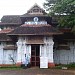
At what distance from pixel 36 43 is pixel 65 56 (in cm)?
475

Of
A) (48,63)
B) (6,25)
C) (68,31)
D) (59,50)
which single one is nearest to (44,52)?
(48,63)

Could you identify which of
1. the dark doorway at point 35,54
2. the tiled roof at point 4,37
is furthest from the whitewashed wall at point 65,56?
the tiled roof at point 4,37

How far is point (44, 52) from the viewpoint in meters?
25.4

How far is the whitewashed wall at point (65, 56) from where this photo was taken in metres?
28.2

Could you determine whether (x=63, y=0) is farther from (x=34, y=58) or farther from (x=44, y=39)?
(x=34, y=58)

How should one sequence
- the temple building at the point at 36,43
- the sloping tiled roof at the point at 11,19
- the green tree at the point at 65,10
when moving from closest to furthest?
the green tree at the point at 65,10 → the temple building at the point at 36,43 → the sloping tiled roof at the point at 11,19

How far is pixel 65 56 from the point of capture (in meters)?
28.4

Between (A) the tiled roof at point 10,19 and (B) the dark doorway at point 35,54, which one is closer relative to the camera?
(B) the dark doorway at point 35,54

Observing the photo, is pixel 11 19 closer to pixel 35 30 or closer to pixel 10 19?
pixel 10 19

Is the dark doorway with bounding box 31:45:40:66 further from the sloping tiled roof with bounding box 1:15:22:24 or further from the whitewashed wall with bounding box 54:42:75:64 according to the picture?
the sloping tiled roof with bounding box 1:15:22:24

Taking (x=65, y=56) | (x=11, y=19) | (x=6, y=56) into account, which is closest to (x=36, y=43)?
(x=65, y=56)

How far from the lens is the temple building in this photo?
2522cm

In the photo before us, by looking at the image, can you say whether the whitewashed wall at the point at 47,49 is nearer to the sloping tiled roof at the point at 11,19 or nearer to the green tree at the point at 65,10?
the green tree at the point at 65,10

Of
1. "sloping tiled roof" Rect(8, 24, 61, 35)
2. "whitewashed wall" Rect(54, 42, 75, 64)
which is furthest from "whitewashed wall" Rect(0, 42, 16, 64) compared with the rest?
"whitewashed wall" Rect(54, 42, 75, 64)
